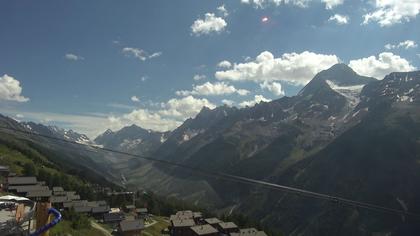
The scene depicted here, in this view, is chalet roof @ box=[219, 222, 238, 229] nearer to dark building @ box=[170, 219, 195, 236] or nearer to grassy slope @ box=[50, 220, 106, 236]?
dark building @ box=[170, 219, 195, 236]

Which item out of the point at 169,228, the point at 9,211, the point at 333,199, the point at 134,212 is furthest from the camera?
the point at 134,212

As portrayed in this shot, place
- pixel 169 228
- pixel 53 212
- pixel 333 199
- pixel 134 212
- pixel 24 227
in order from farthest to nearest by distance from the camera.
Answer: pixel 134 212, pixel 169 228, pixel 333 199, pixel 24 227, pixel 53 212

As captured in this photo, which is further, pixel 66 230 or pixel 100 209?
pixel 100 209

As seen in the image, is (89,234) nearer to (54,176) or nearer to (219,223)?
(219,223)

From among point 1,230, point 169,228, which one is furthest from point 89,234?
point 1,230

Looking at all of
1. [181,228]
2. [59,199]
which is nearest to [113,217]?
[59,199]

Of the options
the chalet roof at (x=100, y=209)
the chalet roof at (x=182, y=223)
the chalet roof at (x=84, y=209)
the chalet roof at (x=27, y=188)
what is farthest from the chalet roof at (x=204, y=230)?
the chalet roof at (x=27, y=188)

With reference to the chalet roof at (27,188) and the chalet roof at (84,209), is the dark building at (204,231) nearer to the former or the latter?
the chalet roof at (84,209)

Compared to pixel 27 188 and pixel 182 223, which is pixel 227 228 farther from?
pixel 27 188
